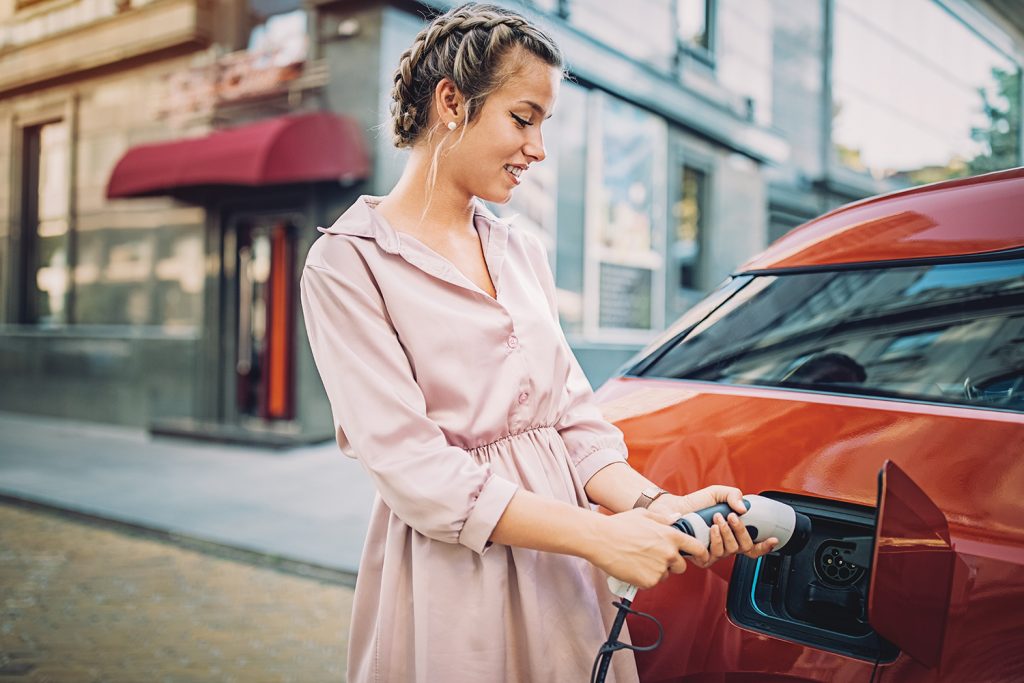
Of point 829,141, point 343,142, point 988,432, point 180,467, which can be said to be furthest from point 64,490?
point 829,141

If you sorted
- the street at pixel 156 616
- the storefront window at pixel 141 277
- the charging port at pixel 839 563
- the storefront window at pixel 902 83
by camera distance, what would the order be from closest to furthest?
1. the charging port at pixel 839 563
2. the street at pixel 156 616
3. the storefront window at pixel 141 277
4. the storefront window at pixel 902 83

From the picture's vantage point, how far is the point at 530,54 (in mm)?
1487

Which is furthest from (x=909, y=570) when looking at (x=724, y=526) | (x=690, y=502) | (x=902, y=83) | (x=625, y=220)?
(x=902, y=83)

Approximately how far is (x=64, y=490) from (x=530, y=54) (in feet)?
23.8

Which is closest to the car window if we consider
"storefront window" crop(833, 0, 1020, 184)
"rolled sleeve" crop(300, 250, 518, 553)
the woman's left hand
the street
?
the woman's left hand

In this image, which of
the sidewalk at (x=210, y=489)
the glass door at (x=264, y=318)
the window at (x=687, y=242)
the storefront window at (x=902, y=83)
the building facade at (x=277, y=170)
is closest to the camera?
the sidewalk at (x=210, y=489)

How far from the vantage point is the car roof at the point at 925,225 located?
161cm

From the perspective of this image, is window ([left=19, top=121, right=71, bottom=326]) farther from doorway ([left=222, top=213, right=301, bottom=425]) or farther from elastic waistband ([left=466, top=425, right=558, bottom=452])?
elastic waistband ([left=466, top=425, right=558, bottom=452])

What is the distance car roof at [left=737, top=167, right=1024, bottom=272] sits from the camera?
161cm

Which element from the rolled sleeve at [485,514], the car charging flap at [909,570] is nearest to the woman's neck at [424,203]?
the rolled sleeve at [485,514]

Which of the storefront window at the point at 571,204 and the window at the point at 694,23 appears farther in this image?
the window at the point at 694,23

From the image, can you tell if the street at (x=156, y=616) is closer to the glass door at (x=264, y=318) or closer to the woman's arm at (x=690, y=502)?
the woman's arm at (x=690, y=502)

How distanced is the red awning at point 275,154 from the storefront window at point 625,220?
366 cm

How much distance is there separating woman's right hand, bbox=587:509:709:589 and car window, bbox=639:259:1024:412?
67 cm
